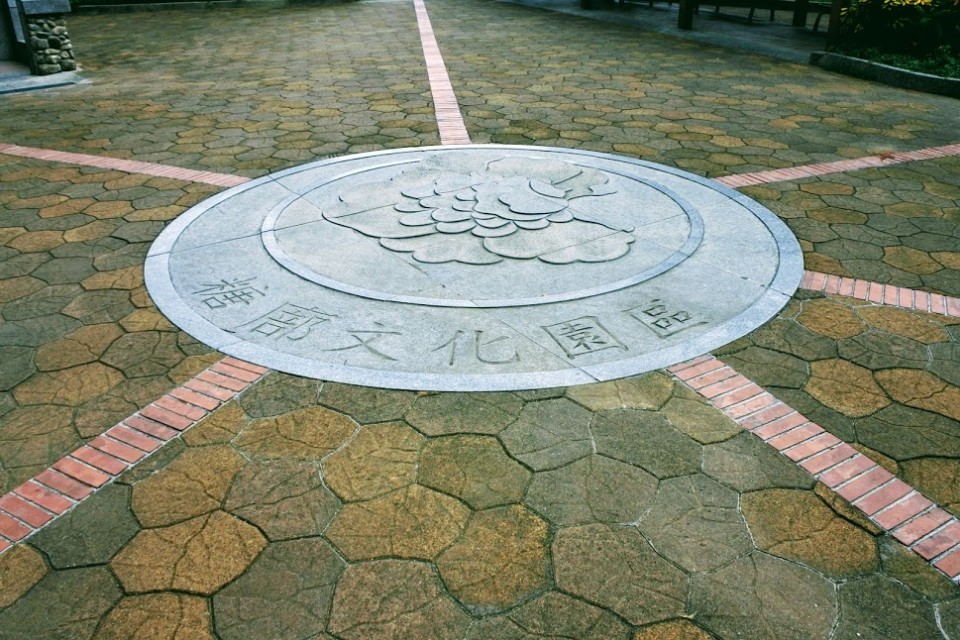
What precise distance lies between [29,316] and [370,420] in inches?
95.7

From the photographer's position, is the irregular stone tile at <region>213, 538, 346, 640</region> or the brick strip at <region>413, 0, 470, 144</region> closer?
the irregular stone tile at <region>213, 538, 346, 640</region>

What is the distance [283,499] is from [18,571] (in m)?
0.94

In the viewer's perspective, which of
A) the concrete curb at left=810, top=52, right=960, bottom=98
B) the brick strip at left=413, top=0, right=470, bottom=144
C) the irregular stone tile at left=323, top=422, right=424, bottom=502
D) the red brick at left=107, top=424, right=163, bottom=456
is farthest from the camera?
the concrete curb at left=810, top=52, right=960, bottom=98

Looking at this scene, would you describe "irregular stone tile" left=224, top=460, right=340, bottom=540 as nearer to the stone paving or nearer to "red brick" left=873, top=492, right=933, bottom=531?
the stone paving

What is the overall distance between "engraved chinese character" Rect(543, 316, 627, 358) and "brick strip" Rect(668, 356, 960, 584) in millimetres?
381

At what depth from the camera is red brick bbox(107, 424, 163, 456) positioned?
9.94 ft

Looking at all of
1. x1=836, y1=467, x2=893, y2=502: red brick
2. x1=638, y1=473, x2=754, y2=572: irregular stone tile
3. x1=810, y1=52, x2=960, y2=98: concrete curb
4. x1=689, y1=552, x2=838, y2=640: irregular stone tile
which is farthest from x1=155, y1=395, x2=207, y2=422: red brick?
x1=810, y1=52, x2=960, y2=98: concrete curb

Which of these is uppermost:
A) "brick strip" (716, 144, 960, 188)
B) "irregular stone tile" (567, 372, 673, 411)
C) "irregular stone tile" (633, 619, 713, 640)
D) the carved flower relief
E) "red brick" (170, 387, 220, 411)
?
"brick strip" (716, 144, 960, 188)

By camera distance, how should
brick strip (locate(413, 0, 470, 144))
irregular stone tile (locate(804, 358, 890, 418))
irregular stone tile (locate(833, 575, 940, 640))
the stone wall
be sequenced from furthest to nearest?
the stone wall < brick strip (locate(413, 0, 470, 144)) < irregular stone tile (locate(804, 358, 890, 418)) < irregular stone tile (locate(833, 575, 940, 640))

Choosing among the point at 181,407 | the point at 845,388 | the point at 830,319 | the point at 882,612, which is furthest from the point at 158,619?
the point at 830,319

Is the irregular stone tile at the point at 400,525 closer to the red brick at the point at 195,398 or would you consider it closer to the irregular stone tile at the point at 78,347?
the red brick at the point at 195,398

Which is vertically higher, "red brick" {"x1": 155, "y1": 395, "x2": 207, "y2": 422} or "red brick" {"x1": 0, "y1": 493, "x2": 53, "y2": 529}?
"red brick" {"x1": 155, "y1": 395, "x2": 207, "y2": 422}

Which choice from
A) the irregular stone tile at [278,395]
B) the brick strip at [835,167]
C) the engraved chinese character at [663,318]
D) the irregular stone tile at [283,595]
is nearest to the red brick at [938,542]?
the engraved chinese character at [663,318]

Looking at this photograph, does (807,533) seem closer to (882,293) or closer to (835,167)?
(882,293)
